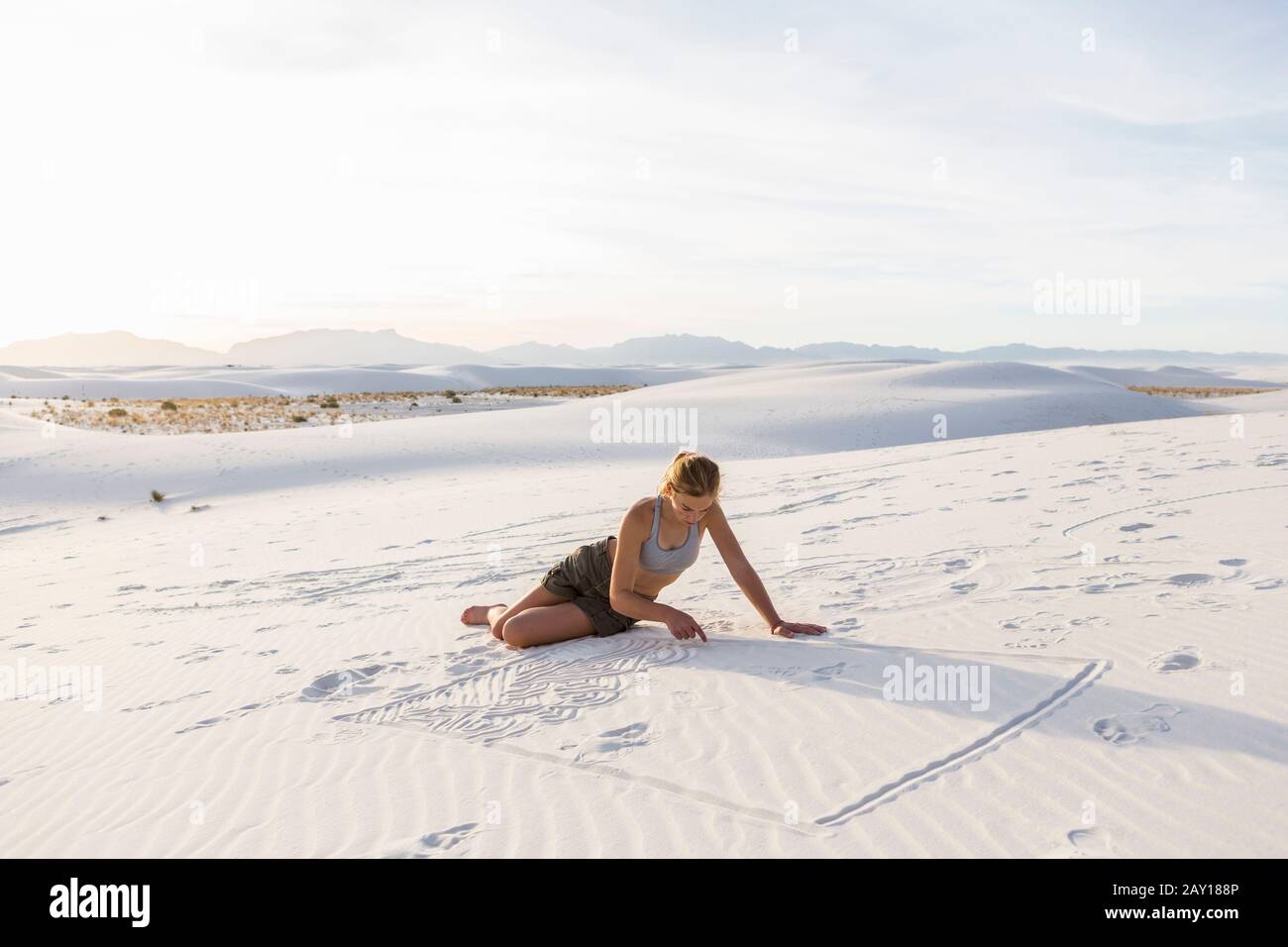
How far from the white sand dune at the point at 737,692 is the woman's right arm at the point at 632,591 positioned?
0.55 feet

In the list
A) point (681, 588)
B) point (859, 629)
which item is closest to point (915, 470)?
point (681, 588)

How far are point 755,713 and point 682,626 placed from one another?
878 mm

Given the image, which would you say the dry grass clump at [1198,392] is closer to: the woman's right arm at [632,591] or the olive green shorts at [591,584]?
the olive green shorts at [591,584]

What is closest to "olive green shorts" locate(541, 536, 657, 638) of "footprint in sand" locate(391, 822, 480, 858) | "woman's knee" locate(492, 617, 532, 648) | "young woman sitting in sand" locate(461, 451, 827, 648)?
"young woman sitting in sand" locate(461, 451, 827, 648)

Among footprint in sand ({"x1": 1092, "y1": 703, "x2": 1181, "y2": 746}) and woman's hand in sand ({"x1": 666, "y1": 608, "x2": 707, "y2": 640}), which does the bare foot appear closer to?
woman's hand in sand ({"x1": 666, "y1": 608, "x2": 707, "y2": 640})

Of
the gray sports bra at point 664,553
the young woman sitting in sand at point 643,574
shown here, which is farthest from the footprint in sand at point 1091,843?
the gray sports bra at point 664,553

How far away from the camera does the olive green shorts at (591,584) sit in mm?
5152

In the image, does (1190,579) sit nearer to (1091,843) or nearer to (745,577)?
(745,577)

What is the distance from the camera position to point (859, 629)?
5156 millimetres

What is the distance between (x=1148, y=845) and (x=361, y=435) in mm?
20470

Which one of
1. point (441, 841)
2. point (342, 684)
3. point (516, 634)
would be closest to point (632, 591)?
point (516, 634)

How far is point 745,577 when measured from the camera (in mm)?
4938
